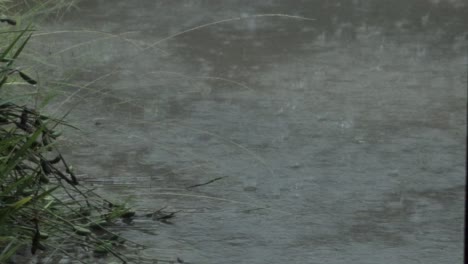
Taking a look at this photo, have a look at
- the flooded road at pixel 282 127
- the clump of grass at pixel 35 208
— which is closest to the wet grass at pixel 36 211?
the clump of grass at pixel 35 208

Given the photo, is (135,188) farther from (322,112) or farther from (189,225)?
(322,112)

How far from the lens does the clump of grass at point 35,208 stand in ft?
10.6

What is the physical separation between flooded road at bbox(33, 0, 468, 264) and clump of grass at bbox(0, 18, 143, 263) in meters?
0.13

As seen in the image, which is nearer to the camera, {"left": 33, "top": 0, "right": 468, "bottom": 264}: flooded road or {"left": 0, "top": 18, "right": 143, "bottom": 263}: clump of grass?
{"left": 0, "top": 18, "right": 143, "bottom": 263}: clump of grass

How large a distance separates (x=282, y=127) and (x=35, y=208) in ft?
5.56

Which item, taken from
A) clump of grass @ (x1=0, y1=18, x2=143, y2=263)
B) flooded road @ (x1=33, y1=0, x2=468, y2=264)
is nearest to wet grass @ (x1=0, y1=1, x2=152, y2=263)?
clump of grass @ (x1=0, y1=18, x2=143, y2=263)

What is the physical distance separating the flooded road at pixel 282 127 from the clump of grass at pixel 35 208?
0.43ft

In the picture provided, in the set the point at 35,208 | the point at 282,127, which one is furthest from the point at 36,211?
the point at 282,127

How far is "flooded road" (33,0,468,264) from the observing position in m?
3.67

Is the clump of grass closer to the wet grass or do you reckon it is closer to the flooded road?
the wet grass

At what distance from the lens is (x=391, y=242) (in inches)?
142

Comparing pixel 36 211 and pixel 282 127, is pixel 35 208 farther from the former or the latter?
pixel 282 127

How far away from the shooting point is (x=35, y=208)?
130 inches

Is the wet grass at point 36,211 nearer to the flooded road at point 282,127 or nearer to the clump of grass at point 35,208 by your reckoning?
the clump of grass at point 35,208
